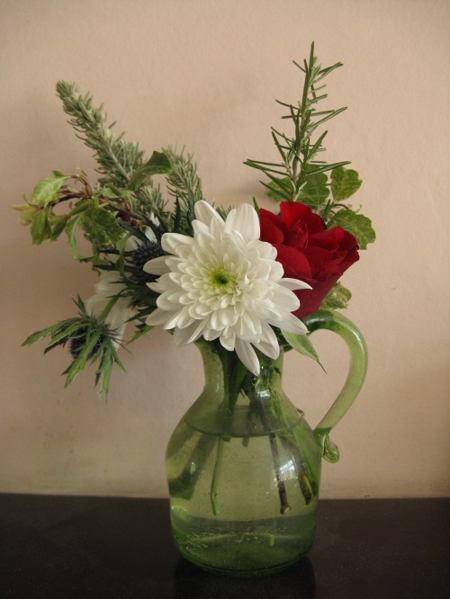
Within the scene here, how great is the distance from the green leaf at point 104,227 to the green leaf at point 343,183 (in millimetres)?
314

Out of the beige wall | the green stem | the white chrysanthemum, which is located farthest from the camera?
the beige wall

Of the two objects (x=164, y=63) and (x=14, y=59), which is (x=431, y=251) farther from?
(x=14, y=59)

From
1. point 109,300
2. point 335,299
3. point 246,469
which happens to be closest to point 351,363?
point 335,299

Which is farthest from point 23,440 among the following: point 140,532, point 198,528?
point 198,528

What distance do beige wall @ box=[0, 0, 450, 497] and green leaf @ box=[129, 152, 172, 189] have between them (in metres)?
0.24

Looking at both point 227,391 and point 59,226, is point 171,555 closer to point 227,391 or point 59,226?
point 227,391

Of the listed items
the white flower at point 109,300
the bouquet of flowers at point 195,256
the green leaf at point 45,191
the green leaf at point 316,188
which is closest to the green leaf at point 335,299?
the bouquet of flowers at point 195,256

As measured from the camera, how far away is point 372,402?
86cm

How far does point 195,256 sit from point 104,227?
0.11 m

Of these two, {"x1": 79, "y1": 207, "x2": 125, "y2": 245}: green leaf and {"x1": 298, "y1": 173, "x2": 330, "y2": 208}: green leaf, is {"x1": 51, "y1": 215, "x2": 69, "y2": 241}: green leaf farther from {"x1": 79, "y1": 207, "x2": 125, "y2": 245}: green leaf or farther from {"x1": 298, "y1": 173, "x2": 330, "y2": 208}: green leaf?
{"x1": 298, "y1": 173, "x2": 330, "y2": 208}: green leaf

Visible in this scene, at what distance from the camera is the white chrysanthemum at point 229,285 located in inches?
20.5

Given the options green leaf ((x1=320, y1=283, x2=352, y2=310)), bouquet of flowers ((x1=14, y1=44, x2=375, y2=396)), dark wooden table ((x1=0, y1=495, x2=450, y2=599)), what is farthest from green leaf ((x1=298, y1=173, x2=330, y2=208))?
dark wooden table ((x1=0, y1=495, x2=450, y2=599))

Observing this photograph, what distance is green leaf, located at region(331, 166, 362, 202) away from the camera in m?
0.73

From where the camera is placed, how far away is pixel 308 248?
542 mm
